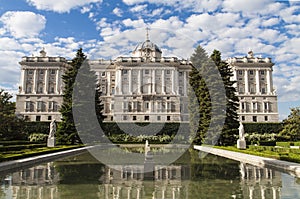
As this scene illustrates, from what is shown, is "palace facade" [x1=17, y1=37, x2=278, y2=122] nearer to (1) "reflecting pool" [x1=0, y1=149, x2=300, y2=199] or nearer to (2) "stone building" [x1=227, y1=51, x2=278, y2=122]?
(2) "stone building" [x1=227, y1=51, x2=278, y2=122]

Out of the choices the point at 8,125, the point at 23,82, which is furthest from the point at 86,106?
the point at 23,82

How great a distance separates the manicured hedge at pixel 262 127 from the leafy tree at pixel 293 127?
19.9ft

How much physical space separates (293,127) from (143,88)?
2932 cm

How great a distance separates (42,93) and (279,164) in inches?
2072

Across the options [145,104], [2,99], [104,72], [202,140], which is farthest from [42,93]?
[202,140]

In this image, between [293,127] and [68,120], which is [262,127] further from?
[68,120]

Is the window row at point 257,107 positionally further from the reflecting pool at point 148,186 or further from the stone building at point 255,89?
the reflecting pool at point 148,186

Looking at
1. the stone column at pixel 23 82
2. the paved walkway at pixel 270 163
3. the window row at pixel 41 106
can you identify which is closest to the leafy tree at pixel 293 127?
the paved walkway at pixel 270 163

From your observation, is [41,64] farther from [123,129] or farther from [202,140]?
[202,140]

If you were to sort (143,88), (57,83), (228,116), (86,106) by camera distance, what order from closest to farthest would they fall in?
(228,116)
(86,106)
(143,88)
(57,83)

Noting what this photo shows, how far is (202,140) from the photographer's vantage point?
84.7 feet

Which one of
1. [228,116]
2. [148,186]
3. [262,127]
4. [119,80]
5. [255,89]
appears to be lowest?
[148,186]

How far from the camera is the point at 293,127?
33.2 m

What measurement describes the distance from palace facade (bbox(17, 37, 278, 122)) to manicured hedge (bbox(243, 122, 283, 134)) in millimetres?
13604
